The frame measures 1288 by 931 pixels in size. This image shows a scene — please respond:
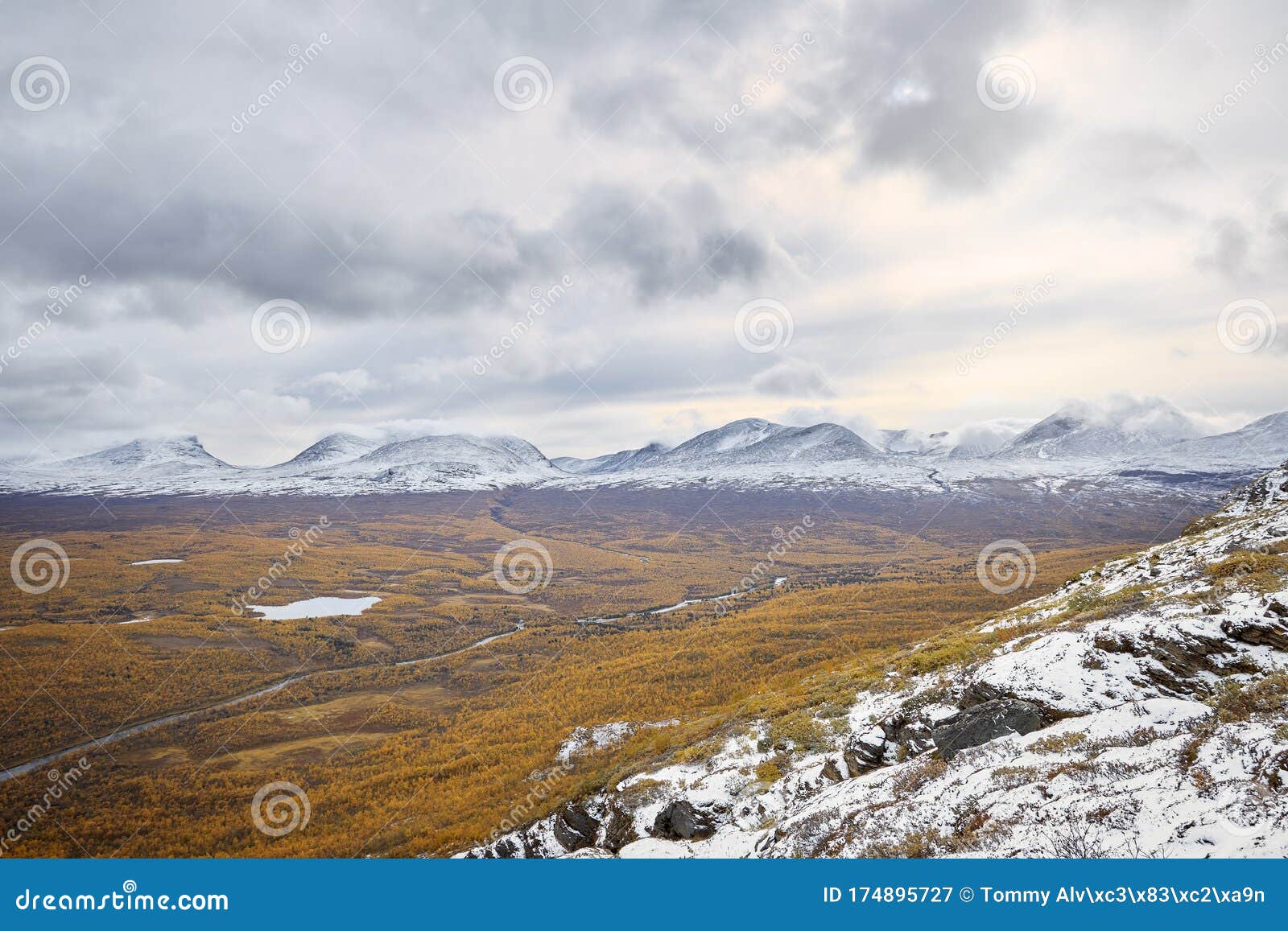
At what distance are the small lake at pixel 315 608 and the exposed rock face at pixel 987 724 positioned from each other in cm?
7174

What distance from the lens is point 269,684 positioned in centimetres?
4472

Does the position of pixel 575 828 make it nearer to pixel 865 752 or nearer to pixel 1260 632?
pixel 865 752

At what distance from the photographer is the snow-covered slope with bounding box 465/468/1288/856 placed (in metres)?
7.00

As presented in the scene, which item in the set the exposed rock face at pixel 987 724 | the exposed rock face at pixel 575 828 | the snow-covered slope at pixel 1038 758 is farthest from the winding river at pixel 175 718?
the exposed rock face at pixel 987 724

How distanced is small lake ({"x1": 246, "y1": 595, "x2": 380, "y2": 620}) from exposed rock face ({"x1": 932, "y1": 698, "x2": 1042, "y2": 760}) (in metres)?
71.7

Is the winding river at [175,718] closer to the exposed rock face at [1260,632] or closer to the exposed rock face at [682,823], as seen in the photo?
the exposed rock face at [682,823]

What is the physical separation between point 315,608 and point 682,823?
2921 inches

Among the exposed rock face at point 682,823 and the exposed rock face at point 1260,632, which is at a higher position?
the exposed rock face at point 1260,632

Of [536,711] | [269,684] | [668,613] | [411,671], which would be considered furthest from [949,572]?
[269,684]

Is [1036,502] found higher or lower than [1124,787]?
higher

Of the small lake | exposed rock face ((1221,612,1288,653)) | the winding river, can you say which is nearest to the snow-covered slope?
exposed rock face ((1221,612,1288,653))

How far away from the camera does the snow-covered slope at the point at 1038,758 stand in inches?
276

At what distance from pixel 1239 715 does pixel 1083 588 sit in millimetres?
19876

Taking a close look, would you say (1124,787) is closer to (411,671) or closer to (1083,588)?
(1083,588)
